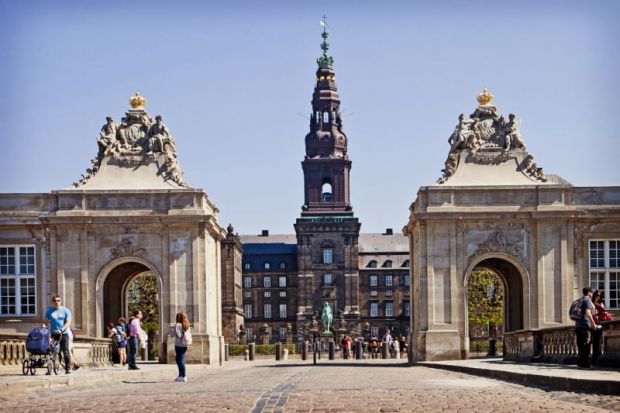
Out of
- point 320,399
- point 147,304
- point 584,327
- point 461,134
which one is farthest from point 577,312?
point 147,304

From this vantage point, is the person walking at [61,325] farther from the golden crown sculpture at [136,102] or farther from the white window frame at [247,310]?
the white window frame at [247,310]

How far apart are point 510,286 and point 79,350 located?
73.5ft

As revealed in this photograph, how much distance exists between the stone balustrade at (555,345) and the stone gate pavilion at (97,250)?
1436cm

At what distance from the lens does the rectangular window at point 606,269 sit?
4888 centimetres

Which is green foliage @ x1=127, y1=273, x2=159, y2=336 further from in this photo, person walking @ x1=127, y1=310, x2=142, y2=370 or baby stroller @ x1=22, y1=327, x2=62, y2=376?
baby stroller @ x1=22, y1=327, x2=62, y2=376

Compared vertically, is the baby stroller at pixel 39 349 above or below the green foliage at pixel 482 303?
above

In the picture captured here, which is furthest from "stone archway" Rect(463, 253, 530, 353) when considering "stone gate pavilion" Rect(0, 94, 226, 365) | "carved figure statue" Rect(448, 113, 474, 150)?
"stone gate pavilion" Rect(0, 94, 226, 365)

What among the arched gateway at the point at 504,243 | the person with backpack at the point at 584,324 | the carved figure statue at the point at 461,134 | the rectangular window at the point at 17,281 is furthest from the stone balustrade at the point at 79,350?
the carved figure statue at the point at 461,134

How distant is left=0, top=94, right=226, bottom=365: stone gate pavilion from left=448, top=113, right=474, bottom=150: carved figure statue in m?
10.4

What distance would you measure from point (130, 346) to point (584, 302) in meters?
15.1

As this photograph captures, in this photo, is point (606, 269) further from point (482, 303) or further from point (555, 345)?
point (482, 303)

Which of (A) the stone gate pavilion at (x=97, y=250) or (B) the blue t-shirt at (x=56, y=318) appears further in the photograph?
(A) the stone gate pavilion at (x=97, y=250)

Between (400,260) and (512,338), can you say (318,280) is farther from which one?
(512,338)

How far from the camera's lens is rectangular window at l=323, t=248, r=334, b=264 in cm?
16825
